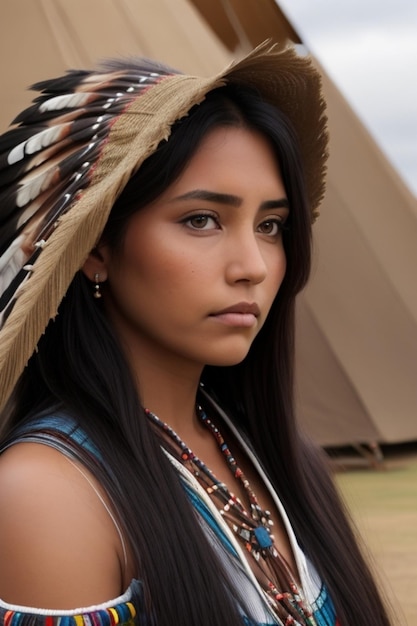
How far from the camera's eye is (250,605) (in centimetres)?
100

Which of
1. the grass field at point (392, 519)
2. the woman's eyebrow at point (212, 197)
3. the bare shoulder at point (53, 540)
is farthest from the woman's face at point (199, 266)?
the grass field at point (392, 519)

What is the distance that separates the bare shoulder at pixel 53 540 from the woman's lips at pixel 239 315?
23cm

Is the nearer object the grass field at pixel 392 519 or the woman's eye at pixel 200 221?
the woman's eye at pixel 200 221

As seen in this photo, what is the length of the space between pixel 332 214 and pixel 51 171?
317cm

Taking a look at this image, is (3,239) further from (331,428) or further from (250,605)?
(331,428)

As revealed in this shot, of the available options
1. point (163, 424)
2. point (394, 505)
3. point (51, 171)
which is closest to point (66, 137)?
point (51, 171)

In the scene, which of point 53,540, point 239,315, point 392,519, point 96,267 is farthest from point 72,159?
point 392,519

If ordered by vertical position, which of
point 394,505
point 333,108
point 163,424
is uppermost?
point 333,108

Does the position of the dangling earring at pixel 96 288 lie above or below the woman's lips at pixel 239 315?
above

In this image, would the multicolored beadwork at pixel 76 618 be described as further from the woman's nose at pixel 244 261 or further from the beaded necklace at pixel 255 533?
the woman's nose at pixel 244 261

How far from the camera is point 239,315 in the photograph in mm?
1075

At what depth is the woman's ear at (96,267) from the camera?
1092 millimetres

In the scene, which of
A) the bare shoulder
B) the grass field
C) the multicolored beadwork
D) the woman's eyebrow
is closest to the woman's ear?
the woman's eyebrow

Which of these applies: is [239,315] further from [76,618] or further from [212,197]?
[76,618]
